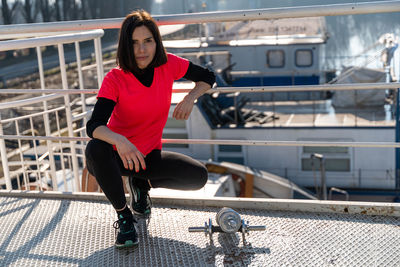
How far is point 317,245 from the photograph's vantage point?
1.76 metres

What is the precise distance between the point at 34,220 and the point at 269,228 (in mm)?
1080

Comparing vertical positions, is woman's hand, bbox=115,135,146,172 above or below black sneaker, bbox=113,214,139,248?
above

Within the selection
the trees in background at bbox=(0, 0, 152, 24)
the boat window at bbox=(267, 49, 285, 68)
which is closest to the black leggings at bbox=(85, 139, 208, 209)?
the boat window at bbox=(267, 49, 285, 68)

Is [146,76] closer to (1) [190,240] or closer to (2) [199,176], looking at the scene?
(2) [199,176]

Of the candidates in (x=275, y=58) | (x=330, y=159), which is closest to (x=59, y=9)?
(x=275, y=58)

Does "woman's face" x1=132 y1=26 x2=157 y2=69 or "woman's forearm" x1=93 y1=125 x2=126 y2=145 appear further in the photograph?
"woman's face" x1=132 y1=26 x2=157 y2=69

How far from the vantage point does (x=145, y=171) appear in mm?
1955

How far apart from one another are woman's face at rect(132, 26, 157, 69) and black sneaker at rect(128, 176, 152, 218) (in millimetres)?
542

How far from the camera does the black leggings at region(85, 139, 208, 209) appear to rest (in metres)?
1.74

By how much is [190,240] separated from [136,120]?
539mm

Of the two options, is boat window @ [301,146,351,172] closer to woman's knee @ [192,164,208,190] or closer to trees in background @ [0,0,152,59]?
trees in background @ [0,0,152,59]

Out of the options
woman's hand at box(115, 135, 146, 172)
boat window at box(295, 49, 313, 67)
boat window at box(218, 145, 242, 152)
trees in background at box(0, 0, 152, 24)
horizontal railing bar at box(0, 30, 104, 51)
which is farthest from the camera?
trees in background at box(0, 0, 152, 24)

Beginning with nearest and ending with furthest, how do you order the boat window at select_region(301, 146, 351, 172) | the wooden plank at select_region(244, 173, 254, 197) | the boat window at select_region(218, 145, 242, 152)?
the wooden plank at select_region(244, 173, 254, 197), the boat window at select_region(301, 146, 351, 172), the boat window at select_region(218, 145, 242, 152)

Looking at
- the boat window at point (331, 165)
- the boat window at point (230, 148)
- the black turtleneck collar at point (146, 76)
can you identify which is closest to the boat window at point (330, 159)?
the boat window at point (331, 165)
